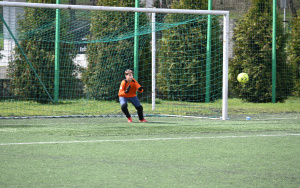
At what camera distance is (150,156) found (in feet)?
16.8

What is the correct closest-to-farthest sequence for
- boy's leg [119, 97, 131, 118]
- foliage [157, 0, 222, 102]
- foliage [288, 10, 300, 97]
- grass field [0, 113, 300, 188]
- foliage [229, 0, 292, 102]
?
grass field [0, 113, 300, 188]
boy's leg [119, 97, 131, 118]
foliage [157, 0, 222, 102]
foliage [229, 0, 292, 102]
foliage [288, 10, 300, 97]

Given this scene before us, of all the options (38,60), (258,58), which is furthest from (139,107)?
(258,58)

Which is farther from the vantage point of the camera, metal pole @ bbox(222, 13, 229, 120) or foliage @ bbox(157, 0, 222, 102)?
foliage @ bbox(157, 0, 222, 102)

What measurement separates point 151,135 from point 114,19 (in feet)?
27.6

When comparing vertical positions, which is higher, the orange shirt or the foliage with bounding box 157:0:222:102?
the foliage with bounding box 157:0:222:102

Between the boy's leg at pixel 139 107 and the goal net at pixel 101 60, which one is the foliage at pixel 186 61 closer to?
the goal net at pixel 101 60

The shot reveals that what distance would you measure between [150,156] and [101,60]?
31.0ft

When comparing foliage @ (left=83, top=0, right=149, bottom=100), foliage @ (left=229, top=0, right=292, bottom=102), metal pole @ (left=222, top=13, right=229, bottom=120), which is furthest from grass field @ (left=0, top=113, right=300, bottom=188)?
foliage @ (left=229, top=0, right=292, bottom=102)

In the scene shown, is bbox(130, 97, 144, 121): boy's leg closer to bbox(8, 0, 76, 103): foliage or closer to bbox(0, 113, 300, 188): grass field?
bbox(0, 113, 300, 188): grass field

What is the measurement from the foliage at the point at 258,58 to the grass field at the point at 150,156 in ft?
24.2

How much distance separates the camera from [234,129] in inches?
308

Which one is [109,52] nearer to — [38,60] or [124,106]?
[38,60]

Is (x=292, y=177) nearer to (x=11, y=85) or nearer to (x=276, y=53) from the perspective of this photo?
(x=11, y=85)

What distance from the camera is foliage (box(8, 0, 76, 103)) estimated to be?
13.7 m
